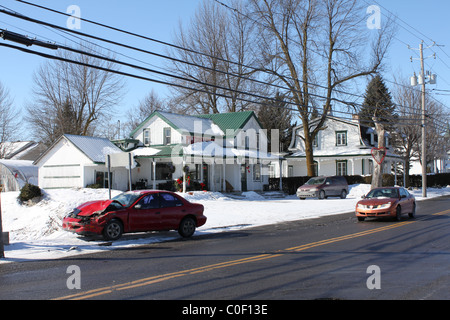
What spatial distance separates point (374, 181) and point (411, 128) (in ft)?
42.2

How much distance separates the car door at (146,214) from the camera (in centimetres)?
1420

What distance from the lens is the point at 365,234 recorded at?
15.0 metres

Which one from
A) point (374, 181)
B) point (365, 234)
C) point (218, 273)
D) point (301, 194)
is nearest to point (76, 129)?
point (301, 194)

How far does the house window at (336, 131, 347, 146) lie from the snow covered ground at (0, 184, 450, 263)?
18.5 m

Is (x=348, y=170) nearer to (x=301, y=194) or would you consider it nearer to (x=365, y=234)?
(x=301, y=194)

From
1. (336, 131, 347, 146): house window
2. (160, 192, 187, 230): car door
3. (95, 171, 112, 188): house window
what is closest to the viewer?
(160, 192, 187, 230): car door

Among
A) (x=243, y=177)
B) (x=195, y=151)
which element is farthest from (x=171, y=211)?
(x=243, y=177)

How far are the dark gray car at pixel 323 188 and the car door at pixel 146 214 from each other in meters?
21.0

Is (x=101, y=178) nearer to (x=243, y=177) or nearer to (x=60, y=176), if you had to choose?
(x=60, y=176)

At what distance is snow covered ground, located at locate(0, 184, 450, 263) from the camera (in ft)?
42.2

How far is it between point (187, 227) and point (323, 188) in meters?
20.7

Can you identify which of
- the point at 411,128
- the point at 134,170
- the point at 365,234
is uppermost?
the point at 411,128

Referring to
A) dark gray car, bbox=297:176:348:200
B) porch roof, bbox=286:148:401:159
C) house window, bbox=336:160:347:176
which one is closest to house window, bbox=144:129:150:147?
dark gray car, bbox=297:176:348:200

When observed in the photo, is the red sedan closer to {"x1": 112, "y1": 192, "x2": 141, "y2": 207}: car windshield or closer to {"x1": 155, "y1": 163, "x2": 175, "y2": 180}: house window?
{"x1": 112, "y1": 192, "x2": 141, "y2": 207}: car windshield
